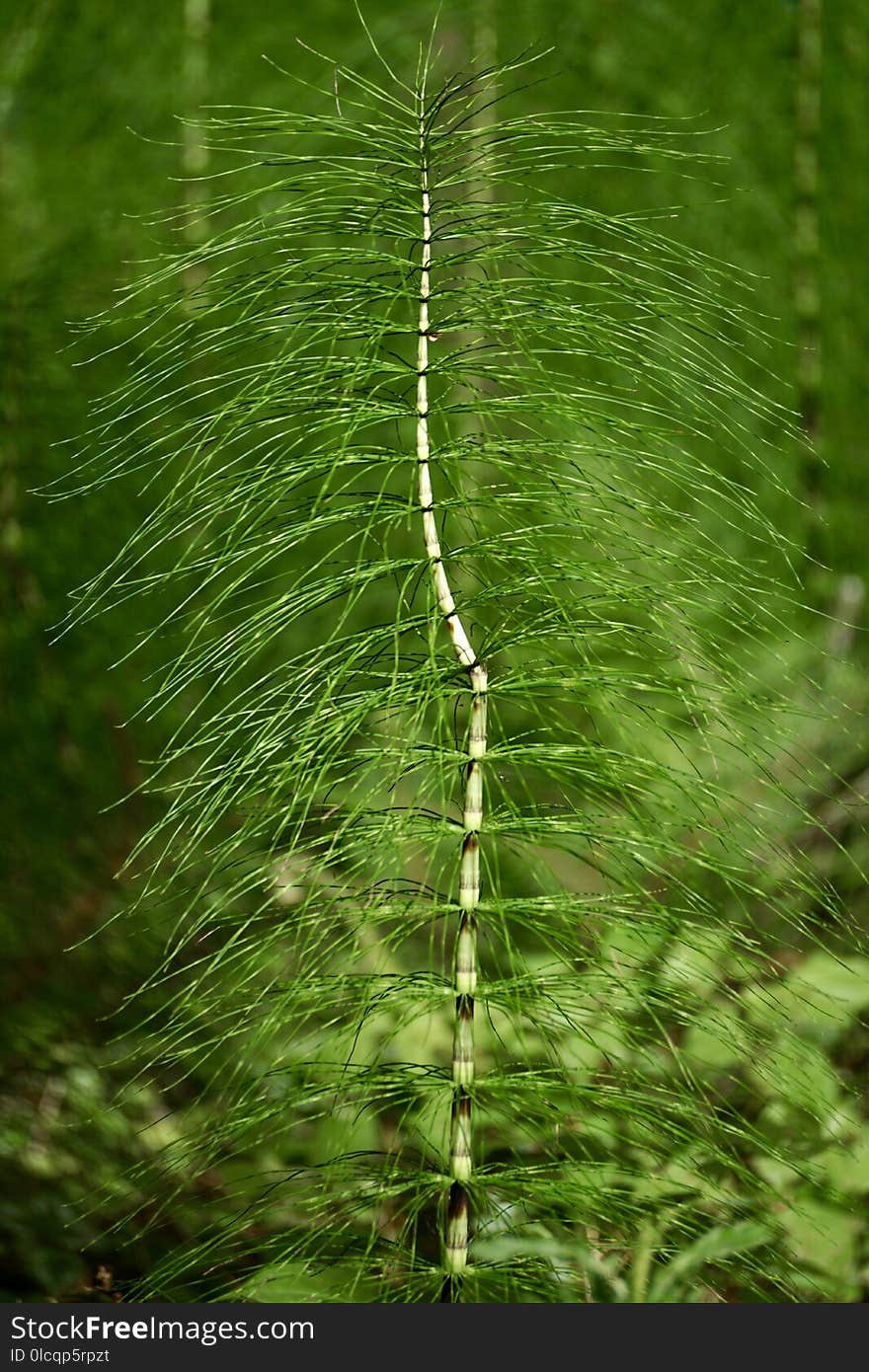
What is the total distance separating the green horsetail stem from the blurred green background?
0.92 metres

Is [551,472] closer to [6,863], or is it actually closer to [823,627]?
[6,863]

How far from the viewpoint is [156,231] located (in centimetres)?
184

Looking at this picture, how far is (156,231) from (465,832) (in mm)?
1444

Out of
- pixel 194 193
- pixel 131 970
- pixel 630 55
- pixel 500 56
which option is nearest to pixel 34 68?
pixel 194 193

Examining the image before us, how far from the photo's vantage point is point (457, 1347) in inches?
27.5

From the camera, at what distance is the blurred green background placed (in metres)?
1.78

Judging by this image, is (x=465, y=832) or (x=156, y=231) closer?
(x=465, y=832)

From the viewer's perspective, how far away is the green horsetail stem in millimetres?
704

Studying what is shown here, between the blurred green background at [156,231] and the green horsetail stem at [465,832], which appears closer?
the green horsetail stem at [465,832]

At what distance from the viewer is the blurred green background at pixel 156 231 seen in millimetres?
1782

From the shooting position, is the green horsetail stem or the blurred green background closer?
the green horsetail stem

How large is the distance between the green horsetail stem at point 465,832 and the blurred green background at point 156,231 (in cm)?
92

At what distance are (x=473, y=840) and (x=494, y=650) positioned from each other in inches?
4.6

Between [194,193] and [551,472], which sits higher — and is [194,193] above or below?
above
